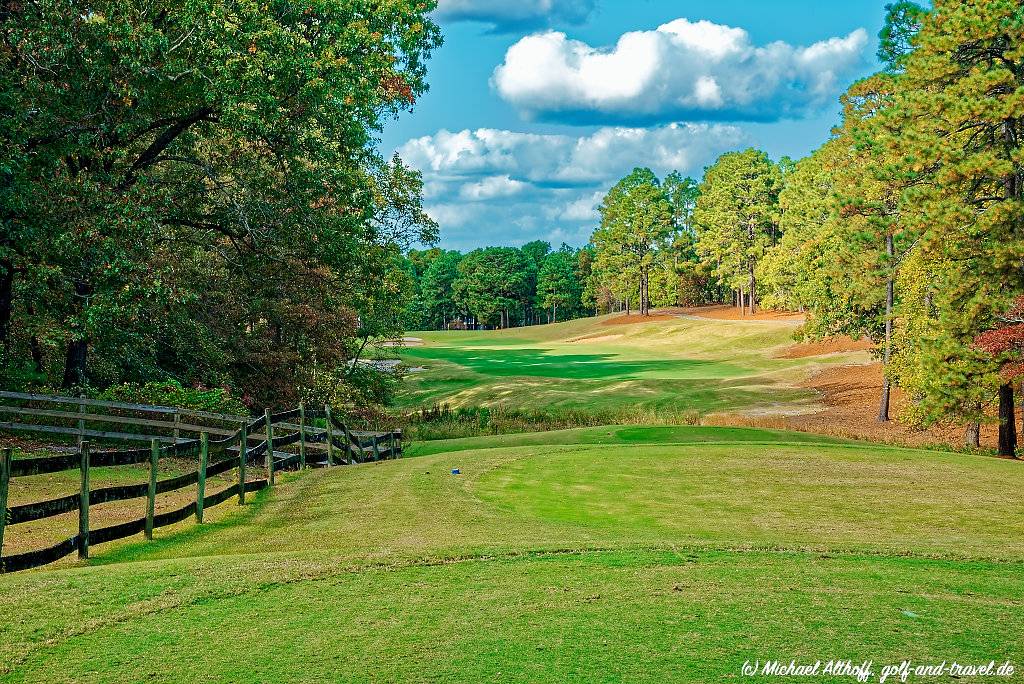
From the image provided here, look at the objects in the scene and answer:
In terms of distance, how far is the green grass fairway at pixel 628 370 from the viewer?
1866 inches

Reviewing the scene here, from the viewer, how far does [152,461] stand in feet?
37.4

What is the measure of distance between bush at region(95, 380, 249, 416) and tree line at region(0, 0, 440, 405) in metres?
1.12

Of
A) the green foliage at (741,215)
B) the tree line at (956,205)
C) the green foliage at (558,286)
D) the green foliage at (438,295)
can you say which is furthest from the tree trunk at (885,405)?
the green foliage at (438,295)

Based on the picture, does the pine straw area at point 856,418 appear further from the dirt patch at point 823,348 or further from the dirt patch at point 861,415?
the dirt patch at point 823,348

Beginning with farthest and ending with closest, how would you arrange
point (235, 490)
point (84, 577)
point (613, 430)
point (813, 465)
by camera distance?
point (613, 430)
point (813, 465)
point (235, 490)
point (84, 577)

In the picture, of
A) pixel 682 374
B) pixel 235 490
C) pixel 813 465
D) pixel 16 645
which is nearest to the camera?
pixel 16 645

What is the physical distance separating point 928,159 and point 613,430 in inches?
515

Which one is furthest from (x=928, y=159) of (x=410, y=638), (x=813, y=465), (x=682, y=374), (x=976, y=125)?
(x=682, y=374)

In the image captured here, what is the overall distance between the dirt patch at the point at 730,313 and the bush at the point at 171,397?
209 feet

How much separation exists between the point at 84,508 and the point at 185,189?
1710 cm

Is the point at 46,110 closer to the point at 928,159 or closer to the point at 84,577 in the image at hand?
the point at 84,577

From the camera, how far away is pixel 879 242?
139ft

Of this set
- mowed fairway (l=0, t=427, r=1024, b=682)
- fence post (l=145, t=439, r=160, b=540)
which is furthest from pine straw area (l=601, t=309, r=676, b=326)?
fence post (l=145, t=439, r=160, b=540)

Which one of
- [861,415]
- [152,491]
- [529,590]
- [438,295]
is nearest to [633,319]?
[438,295]
